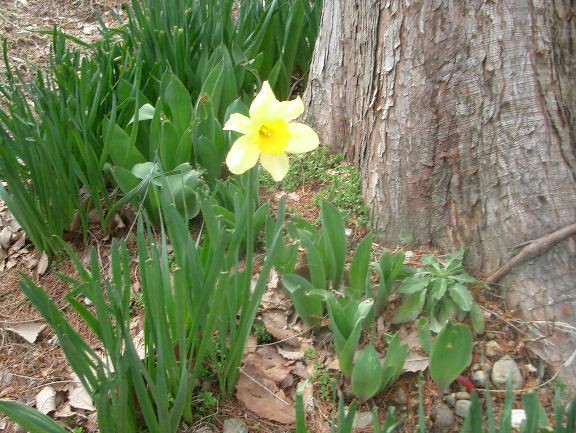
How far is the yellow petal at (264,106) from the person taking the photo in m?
1.50

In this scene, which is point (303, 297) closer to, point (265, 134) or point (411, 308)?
point (411, 308)

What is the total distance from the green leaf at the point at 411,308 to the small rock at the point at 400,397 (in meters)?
0.22

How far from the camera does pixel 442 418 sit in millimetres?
1781

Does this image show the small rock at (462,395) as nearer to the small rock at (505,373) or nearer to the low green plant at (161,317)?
the small rock at (505,373)

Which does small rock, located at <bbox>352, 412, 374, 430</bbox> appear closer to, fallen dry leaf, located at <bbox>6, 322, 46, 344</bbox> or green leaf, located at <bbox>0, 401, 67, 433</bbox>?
green leaf, located at <bbox>0, 401, 67, 433</bbox>

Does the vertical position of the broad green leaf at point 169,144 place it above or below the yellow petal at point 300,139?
below

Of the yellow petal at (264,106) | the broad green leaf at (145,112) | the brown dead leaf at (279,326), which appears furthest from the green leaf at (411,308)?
the broad green leaf at (145,112)

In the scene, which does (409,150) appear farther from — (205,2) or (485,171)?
(205,2)

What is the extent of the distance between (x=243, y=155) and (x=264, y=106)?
12 centimetres

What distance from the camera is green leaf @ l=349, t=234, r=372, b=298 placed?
1938 millimetres

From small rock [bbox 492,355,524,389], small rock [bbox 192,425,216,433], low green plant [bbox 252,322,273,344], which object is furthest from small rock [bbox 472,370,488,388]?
small rock [bbox 192,425,216,433]

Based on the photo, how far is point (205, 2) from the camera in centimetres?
291

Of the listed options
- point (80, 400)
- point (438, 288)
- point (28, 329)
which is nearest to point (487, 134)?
point (438, 288)

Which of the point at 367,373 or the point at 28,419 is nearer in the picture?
the point at 28,419
